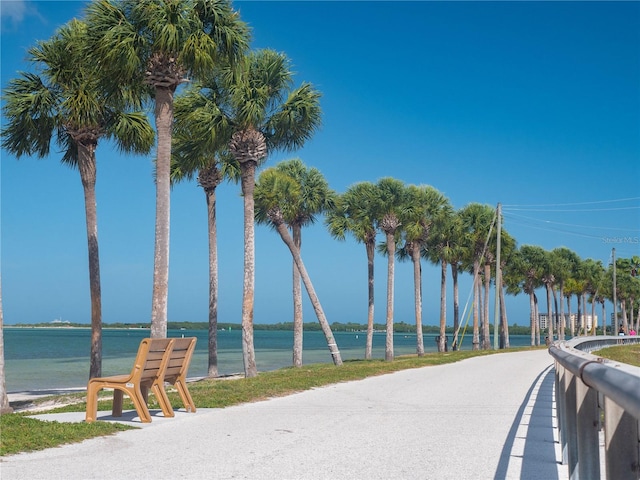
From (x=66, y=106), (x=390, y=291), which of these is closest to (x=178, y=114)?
(x=66, y=106)

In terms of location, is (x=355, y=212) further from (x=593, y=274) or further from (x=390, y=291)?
(x=593, y=274)

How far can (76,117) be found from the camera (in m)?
19.9

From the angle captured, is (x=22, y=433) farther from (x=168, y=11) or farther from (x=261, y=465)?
(x=168, y=11)

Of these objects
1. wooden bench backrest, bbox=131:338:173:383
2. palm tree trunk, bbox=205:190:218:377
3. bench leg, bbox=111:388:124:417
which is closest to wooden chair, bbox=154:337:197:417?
wooden bench backrest, bbox=131:338:173:383

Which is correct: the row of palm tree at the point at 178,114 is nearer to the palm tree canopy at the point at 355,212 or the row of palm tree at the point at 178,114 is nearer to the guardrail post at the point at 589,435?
the palm tree canopy at the point at 355,212

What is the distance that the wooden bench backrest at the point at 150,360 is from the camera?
9.55 metres

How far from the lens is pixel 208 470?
682 centimetres

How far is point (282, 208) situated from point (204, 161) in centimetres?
675

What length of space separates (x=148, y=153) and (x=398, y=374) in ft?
34.3

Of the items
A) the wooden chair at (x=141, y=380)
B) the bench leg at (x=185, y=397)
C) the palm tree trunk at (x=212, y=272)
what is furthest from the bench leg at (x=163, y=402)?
the palm tree trunk at (x=212, y=272)

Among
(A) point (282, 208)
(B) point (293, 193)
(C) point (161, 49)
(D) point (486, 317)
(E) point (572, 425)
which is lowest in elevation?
(E) point (572, 425)

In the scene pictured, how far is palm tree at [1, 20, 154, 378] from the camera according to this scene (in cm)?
2002

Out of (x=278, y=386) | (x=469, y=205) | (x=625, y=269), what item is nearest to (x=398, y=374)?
(x=278, y=386)

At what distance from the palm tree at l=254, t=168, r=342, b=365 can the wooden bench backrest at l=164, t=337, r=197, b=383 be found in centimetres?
1990
